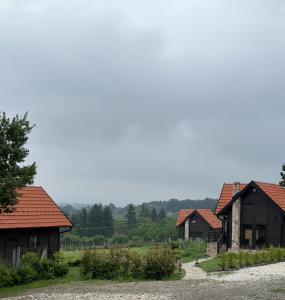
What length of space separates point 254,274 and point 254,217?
15935 millimetres

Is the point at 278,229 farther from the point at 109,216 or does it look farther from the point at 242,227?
the point at 109,216

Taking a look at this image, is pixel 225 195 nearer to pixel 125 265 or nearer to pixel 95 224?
pixel 125 265

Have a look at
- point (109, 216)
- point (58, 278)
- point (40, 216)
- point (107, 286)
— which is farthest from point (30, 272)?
point (109, 216)

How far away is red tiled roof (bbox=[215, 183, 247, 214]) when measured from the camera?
142 feet

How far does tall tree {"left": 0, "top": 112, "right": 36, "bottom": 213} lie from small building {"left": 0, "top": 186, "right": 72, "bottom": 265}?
5.37 metres

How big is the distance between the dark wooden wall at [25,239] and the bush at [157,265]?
28.8 ft

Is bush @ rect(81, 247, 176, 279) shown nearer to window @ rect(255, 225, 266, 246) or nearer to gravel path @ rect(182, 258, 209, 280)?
gravel path @ rect(182, 258, 209, 280)

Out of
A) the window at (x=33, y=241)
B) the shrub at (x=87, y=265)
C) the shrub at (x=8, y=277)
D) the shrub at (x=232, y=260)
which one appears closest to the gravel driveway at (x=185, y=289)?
the shrub at (x=87, y=265)

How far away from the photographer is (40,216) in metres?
31.8

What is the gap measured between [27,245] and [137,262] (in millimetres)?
8553

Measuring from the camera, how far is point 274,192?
40.4m

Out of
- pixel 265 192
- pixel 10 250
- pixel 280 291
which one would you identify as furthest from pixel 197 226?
pixel 280 291

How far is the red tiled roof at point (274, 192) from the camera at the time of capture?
128 ft

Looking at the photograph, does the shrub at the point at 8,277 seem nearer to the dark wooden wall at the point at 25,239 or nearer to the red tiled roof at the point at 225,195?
the dark wooden wall at the point at 25,239
